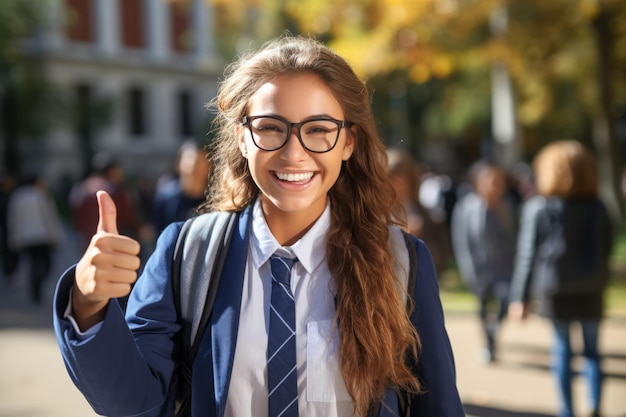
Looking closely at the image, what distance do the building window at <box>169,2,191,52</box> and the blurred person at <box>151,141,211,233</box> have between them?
1552 inches

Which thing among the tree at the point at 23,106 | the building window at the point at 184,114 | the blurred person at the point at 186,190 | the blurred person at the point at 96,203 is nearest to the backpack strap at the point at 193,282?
the blurred person at the point at 186,190

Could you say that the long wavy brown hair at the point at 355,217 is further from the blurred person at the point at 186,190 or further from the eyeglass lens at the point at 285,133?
the blurred person at the point at 186,190

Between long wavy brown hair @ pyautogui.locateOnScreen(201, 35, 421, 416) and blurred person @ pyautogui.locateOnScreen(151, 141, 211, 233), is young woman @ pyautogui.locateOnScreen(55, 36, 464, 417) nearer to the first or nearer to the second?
long wavy brown hair @ pyautogui.locateOnScreen(201, 35, 421, 416)

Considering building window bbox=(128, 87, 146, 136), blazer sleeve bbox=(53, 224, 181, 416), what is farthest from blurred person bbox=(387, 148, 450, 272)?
building window bbox=(128, 87, 146, 136)

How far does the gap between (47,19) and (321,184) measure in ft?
77.7

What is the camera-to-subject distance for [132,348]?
171 cm

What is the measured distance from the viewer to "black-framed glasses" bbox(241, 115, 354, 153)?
1866 mm

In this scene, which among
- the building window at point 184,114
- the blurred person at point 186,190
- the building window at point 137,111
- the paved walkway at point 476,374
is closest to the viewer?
the paved walkway at point 476,374

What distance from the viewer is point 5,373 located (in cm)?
659

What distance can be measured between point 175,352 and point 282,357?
11.3 inches

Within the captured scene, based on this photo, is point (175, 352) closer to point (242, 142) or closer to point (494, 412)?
point (242, 142)

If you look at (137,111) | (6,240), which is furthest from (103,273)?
(137,111)

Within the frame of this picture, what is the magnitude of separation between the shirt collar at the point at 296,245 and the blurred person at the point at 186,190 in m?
4.08

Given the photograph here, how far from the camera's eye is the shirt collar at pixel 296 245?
1.92 meters
